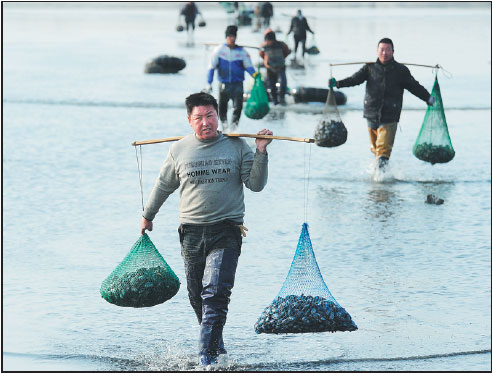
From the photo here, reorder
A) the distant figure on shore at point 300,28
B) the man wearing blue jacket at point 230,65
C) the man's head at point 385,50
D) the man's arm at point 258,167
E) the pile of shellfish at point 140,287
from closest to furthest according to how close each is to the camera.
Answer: the man's arm at point 258,167 < the pile of shellfish at point 140,287 < the man's head at point 385,50 < the man wearing blue jacket at point 230,65 < the distant figure on shore at point 300,28

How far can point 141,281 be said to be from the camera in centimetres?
639

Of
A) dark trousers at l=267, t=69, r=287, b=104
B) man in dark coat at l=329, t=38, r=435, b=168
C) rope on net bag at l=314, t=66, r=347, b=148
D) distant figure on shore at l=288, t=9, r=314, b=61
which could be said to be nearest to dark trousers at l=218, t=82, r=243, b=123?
rope on net bag at l=314, t=66, r=347, b=148

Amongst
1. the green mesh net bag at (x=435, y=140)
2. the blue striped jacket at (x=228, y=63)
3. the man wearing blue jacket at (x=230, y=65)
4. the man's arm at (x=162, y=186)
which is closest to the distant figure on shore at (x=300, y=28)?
the man wearing blue jacket at (x=230, y=65)

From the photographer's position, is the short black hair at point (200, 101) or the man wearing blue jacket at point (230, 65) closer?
the short black hair at point (200, 101)

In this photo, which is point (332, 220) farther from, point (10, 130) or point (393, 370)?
point (10, 130)

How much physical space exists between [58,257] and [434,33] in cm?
3263

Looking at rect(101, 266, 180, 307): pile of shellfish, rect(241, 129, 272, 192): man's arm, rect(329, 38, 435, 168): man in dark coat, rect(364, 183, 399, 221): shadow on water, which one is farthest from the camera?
rect(329, 38, 435, 168): man in dark coat

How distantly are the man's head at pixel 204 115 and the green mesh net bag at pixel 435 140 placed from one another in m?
6.34

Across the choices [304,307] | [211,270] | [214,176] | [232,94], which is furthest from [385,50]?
[211,270]

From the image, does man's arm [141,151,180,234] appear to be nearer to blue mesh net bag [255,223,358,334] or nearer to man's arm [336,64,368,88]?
blue mesh net bag [255,223,358,334]

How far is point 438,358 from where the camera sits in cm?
622

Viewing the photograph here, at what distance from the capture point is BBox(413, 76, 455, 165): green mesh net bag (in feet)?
39.3

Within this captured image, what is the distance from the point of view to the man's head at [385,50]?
454 inches

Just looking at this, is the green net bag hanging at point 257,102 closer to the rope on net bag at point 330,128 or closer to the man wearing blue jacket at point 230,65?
the man wearing blue jacket at point 230,65
